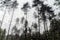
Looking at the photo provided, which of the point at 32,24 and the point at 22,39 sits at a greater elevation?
the point at 32,24

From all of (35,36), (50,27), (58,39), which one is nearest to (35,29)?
(35,36)

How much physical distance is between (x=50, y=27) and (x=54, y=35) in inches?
145

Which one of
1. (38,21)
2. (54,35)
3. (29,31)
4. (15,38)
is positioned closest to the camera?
(54,35)

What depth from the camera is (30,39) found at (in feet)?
109

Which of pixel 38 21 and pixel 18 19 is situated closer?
pixel 38 21

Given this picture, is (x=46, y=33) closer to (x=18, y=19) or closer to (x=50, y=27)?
(x=50, y=27)

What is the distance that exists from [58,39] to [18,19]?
1319 cm

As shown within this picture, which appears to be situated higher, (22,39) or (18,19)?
(18,19)

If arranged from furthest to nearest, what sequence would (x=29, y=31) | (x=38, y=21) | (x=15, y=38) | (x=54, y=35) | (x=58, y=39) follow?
(x=15, y=38) → (x=29, y=31) → (x=38, y=21) → (x=54, y=35) → (x=58, y=39)

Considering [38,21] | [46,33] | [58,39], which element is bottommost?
[58,39]

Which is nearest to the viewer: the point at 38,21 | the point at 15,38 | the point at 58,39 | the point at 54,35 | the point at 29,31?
the point at 58,39

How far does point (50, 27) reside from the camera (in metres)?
33.6

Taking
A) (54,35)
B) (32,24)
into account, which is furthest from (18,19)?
(54,35)

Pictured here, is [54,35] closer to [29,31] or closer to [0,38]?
[29,31]
